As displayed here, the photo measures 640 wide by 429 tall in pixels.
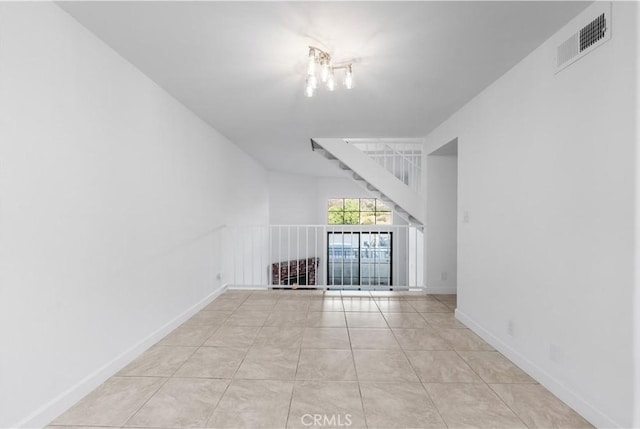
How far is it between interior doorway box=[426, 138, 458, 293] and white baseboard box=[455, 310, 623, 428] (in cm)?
166

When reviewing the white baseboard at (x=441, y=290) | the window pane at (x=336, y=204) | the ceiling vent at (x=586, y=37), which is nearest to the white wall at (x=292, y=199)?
the window pane at (x=336, y=204)

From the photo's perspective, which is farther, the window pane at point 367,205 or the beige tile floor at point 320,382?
the window pane at point 367,205

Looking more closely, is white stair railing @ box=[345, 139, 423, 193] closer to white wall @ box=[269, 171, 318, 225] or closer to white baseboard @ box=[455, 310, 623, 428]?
white baseboard @ box=[455, 310, 623, 428]

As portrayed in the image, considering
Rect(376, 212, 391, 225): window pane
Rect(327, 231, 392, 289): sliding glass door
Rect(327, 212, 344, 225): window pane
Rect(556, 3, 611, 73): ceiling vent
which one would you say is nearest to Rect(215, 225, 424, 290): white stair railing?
Rect(327, 231, 392, 289): sliding glass door

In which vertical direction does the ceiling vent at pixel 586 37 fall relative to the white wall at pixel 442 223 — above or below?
above

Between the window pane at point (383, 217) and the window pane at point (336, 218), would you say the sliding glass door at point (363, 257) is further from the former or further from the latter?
the window pane at point (383, 217)

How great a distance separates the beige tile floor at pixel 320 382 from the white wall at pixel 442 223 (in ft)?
4.28

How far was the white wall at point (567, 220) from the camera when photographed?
155 cm

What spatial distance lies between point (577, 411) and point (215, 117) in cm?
398

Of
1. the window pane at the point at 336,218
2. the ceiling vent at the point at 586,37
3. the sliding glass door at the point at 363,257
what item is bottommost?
the sliding glass door at the point at 363,257

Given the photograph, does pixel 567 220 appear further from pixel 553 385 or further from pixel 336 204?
pixel 336 204

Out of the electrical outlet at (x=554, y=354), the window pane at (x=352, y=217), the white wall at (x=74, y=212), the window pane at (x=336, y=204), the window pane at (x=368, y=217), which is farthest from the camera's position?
the window pane at (x=368, y=217)

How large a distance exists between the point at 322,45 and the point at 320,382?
2.26 metres

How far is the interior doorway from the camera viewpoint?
15.0 feet
